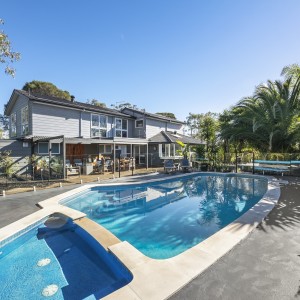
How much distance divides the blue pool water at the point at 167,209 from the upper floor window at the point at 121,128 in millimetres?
9310

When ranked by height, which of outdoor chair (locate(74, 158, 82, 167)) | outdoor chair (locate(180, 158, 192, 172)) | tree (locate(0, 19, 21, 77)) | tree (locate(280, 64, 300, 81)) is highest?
tree (locate(280, 64, 300, 81))

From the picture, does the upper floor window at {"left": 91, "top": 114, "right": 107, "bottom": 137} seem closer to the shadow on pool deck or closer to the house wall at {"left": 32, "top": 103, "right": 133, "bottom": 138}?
the house wall at {"left": 32, "top": 103, "right": 133, "bottom": 138}

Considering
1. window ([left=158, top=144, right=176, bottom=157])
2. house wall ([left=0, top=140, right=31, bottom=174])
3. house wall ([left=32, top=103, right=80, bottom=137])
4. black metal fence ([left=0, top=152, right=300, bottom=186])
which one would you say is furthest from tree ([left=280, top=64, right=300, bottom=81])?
house wall ([left=0, top=140, right=31, bottom=174])

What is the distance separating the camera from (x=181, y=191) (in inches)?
496

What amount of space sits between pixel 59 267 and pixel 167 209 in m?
5.29

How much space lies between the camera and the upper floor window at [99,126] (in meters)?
19.5

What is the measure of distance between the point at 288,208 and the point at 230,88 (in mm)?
20450

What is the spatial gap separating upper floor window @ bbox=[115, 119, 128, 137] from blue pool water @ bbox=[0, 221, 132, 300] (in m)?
16.0

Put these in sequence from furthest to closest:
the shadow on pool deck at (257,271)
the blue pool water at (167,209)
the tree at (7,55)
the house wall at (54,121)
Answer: the house wall at (54,121) < the tree at (7,55) < the blue pool water at (167,209) < the shadow on pool deck at (257,271)

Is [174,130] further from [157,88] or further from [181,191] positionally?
[181,191]

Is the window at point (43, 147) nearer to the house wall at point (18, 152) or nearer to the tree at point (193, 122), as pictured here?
the house wall at point (18, 152)

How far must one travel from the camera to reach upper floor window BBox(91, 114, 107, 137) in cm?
1947

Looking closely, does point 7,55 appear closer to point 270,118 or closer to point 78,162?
point 78,162

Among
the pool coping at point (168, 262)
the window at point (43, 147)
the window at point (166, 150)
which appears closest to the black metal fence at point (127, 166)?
the window at point (43, 147)
